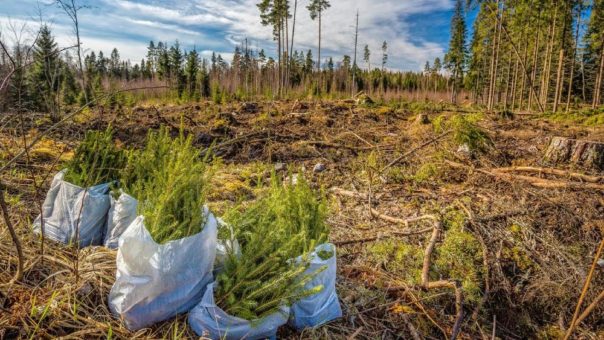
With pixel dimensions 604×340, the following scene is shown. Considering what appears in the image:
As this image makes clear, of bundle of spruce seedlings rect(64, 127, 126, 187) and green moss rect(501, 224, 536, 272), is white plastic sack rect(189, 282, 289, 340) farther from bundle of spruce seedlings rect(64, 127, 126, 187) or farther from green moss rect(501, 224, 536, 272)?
green moss rect(501, 224, 536, 272)

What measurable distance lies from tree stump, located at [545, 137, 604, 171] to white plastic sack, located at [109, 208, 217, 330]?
18.4 ft

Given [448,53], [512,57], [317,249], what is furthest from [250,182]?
[448,53]

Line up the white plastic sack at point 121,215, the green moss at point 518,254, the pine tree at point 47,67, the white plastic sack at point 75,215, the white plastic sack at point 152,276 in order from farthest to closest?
the green moss at point 518,254 < the white plastic sack at point 75,215 < the white plastic sack at point 121,215 < the pine tree at point 47,67 < the white plastic sack at point 152,276

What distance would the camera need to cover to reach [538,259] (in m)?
3.25

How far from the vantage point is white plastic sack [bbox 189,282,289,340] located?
5.41 feet

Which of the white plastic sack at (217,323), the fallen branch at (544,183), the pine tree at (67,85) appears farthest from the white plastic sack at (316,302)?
the fallen branch at (544,183)

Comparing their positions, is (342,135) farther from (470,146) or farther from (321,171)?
(470,146)

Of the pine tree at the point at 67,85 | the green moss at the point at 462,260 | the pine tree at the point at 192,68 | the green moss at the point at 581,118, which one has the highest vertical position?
the pine tree at the point at 192,68

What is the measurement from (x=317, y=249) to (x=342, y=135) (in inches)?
242

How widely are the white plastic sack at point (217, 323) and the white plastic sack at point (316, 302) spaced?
0.25m

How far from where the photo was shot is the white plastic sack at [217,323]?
1.65m

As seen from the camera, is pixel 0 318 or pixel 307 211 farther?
pixel 307 211

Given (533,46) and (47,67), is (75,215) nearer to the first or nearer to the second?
(47,67)

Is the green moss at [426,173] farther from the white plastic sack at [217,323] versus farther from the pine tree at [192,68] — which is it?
the pine tree at [192,68]
